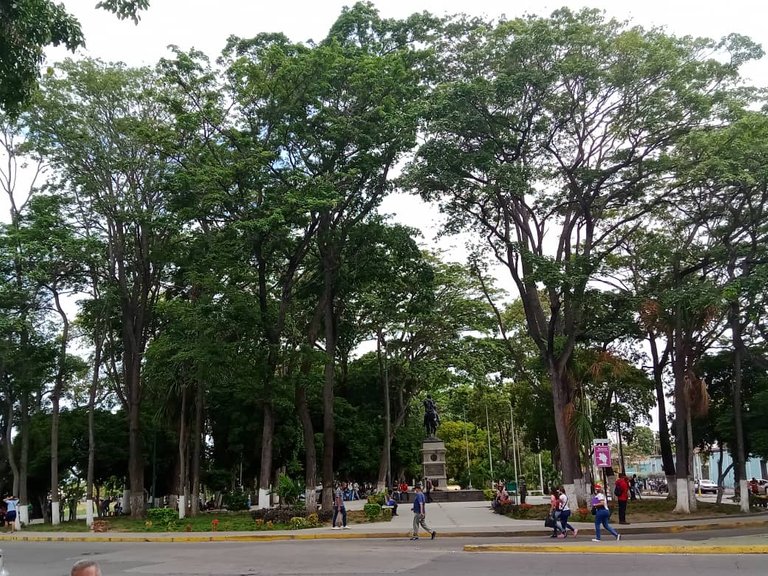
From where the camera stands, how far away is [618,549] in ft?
48.7

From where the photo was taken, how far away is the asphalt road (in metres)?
12.3

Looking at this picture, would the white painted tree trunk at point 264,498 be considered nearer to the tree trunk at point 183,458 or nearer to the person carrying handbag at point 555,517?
the tree trunk at point 183,458

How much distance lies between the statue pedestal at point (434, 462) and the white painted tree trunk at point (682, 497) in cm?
2164

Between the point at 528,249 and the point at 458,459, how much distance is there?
158 feet

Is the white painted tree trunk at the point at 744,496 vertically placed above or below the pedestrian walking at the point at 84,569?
below

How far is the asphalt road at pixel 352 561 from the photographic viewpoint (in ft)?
40.3

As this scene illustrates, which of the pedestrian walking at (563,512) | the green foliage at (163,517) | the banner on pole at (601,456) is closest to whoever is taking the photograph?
the pedestrian walking at (563,512)

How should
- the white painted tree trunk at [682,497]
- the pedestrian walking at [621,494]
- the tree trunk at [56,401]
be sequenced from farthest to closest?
the tree trunk at [56,401]
the white painted tree trunk at [682,497]
the pedestrian walking at [621,494]

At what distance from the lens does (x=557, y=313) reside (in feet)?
79.0

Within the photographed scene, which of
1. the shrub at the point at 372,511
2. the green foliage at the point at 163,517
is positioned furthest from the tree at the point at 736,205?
the green foliage at the point at 163,517

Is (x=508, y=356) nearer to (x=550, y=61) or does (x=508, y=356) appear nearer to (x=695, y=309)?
(x=695, y=309)

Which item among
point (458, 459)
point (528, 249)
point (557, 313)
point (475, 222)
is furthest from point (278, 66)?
point (458, 459)

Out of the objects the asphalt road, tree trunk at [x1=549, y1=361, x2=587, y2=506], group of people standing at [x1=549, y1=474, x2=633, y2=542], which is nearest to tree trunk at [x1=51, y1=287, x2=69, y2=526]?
the asphalt road

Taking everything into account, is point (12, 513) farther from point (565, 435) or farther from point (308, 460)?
point (565, 435)
